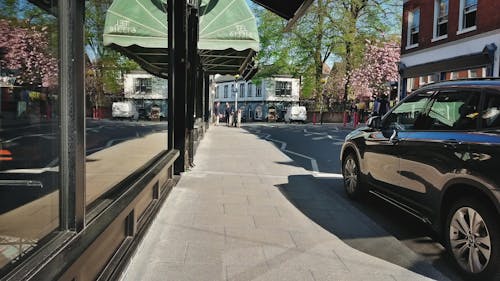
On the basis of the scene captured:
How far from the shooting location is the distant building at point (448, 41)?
→ 1860 cm

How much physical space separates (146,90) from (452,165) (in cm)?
372

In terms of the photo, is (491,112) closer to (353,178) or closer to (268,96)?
(353,178)

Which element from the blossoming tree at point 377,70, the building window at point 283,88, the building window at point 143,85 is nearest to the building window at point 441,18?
the building window at point 143,85

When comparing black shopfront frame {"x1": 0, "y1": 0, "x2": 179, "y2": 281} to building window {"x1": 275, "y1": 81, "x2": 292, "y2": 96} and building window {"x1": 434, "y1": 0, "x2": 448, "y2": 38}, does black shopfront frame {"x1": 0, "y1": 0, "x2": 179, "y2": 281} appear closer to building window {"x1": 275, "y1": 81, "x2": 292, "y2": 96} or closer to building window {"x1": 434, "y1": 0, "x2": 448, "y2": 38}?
building window {"x1": 434, "y1": 0, "x2": 448, "y2": 38}

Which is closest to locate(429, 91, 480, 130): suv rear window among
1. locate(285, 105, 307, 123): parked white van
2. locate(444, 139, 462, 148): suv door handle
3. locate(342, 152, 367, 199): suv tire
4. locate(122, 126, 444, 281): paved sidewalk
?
locate(444, 139, 462, 148): suv door handle

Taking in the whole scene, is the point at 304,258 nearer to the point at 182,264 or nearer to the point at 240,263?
the point at 240,263

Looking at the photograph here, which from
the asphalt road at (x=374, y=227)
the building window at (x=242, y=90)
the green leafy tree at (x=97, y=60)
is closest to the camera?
the green leafy tree at (x=97, y=60)

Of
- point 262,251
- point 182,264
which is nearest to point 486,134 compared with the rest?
point 262,251

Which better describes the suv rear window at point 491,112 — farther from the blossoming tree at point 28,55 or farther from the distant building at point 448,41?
the distant building at point 448,41

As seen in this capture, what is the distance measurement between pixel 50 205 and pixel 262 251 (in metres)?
2.56

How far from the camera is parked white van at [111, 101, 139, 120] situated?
3970 millimetres

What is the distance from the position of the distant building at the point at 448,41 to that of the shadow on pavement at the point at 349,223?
13658mm

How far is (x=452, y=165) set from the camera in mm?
4133

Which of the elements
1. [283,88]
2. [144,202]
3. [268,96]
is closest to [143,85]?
[144,202]
